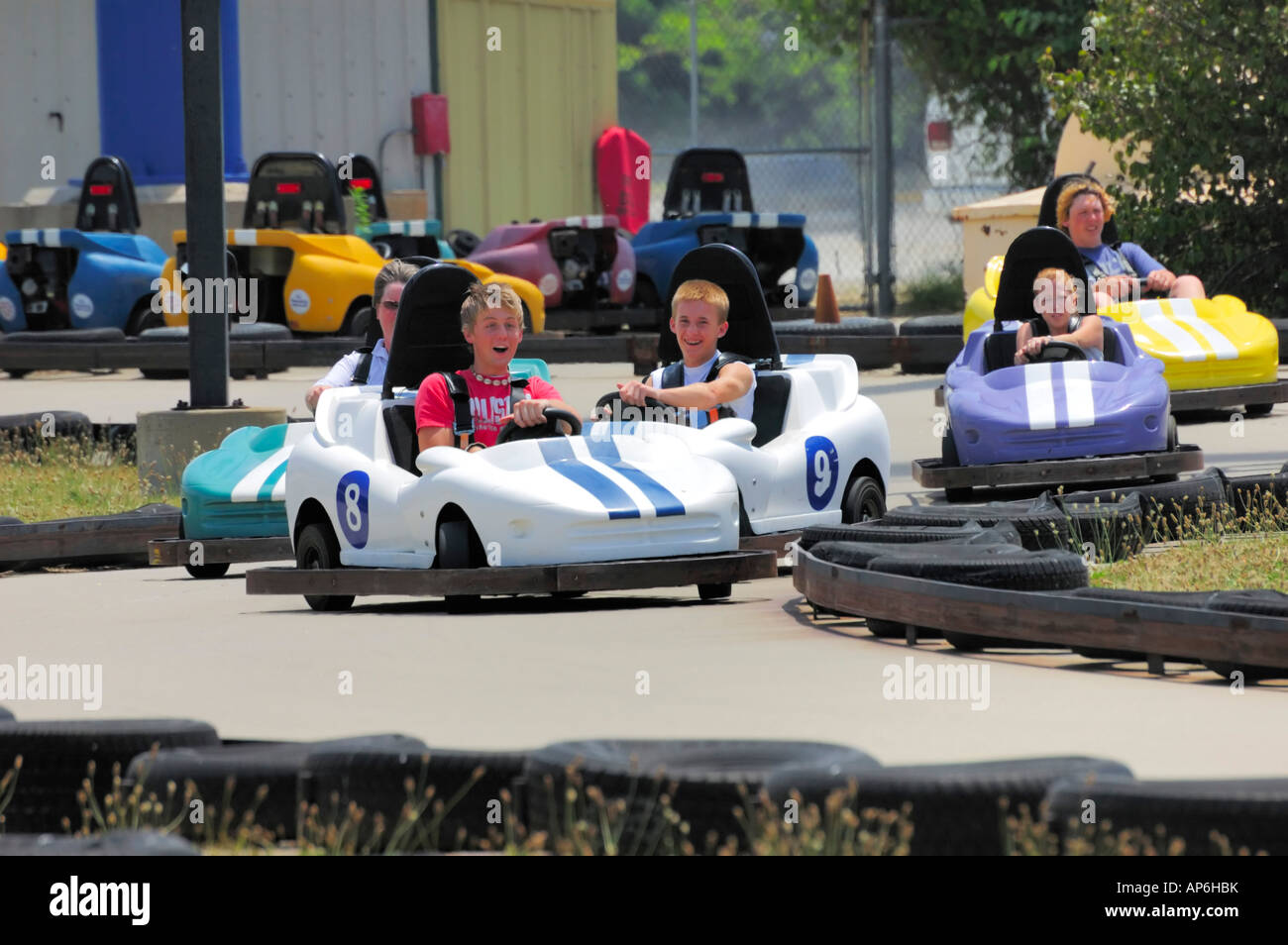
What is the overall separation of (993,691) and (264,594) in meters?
2.65

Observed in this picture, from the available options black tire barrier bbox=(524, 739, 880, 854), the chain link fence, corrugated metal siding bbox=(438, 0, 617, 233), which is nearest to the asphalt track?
black tire barrier bbox=(524, 739, 880, 854)

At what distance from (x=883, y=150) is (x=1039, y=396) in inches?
384

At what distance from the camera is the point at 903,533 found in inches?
229

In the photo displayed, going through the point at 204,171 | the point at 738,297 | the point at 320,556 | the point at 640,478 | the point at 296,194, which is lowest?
the point at 320,556

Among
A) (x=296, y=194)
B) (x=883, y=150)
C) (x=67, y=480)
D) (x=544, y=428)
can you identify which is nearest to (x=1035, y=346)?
(x=544, y=428)

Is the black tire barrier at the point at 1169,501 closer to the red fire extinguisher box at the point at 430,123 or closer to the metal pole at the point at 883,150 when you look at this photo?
the metal pole at the point at 883,150

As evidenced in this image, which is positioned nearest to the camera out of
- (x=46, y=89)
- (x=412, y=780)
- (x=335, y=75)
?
(x=412, y=780)

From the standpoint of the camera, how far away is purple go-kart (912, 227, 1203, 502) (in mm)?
7727

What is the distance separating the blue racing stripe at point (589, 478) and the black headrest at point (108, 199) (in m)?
10.6

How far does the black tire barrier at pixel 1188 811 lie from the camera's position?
296 cm

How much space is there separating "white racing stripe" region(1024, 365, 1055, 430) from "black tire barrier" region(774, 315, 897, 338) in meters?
6.29

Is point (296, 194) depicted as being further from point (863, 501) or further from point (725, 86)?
point (725, 86)

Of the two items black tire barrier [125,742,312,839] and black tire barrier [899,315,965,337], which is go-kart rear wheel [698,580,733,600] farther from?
black tire barrier [899,315,965,337]

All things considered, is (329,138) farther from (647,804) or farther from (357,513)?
(647,804)
